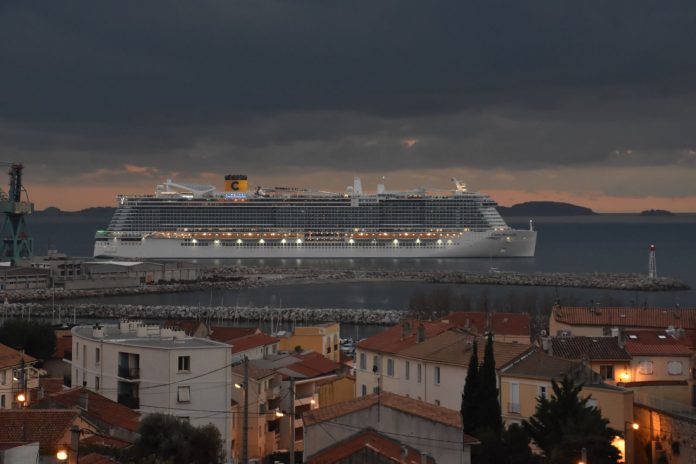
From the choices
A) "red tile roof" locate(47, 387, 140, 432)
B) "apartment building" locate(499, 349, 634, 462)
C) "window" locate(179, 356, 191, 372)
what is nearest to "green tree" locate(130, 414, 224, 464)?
"red tile roof" locate(47, 387, 140, 432)

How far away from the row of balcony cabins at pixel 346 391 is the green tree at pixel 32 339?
1.88 m

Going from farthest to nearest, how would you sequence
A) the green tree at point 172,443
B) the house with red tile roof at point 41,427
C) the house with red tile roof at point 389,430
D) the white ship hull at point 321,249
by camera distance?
the white ship hull at point 321,249 → the house with red tile roof at point 389,430 → the green tree at point 172,443 → the house with red tile roof at point 41,427

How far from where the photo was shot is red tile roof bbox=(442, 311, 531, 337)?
67.1 feet

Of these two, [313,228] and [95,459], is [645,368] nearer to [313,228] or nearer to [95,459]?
[95,459]

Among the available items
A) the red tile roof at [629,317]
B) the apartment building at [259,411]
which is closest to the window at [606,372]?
the red tile roof at [629,317]

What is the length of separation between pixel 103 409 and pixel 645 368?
7557 millimetres

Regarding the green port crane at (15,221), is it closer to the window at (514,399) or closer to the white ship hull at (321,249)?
the white ship hull at (321,249)

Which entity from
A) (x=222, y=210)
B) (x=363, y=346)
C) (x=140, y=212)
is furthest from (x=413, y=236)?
(x=363, y=346)

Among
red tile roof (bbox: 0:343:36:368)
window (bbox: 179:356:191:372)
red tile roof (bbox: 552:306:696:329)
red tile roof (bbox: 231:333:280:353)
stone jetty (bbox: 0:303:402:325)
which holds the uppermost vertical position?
red tile roof (bbox: 552:306:696:329)

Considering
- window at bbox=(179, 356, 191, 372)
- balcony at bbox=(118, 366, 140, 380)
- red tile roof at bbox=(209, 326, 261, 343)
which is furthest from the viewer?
red tile roof at bbox=(209, 326, 261, 343)

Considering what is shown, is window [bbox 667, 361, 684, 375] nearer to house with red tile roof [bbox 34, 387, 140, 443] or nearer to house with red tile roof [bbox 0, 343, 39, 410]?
house with red tile roof [bbox 34, 387, 140, 443]

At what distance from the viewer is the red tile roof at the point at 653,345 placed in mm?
15266

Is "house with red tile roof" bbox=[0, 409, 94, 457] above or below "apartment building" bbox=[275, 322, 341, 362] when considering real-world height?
above

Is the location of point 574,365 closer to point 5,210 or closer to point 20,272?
point 20,272
